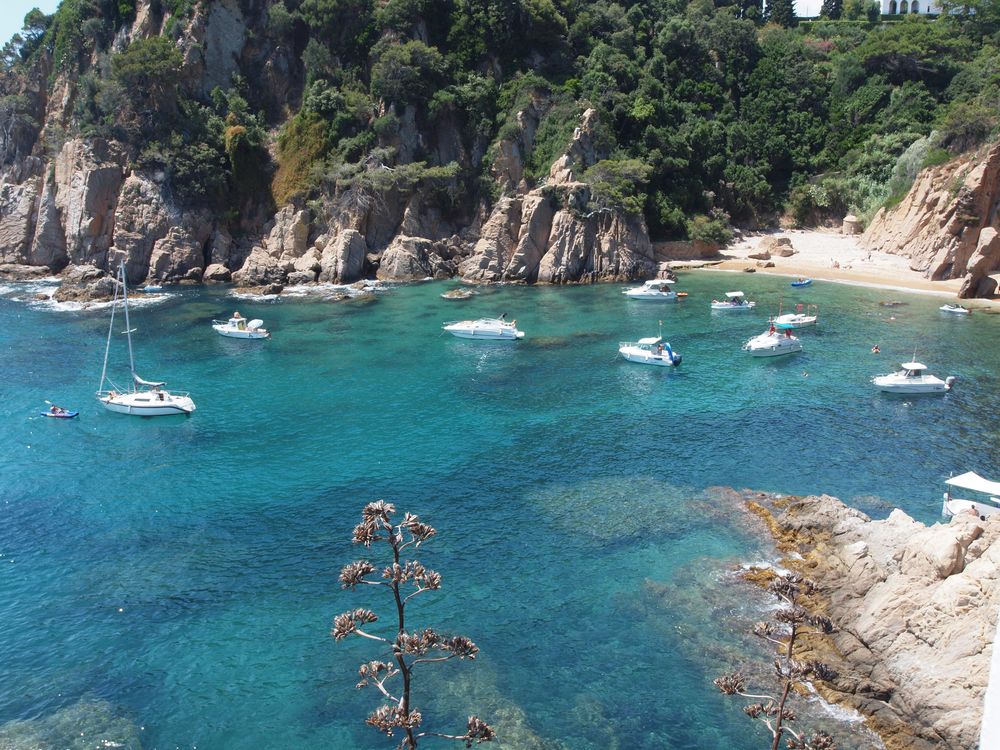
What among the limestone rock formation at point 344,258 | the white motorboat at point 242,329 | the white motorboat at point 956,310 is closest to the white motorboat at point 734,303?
the white motorboat at point 956,310

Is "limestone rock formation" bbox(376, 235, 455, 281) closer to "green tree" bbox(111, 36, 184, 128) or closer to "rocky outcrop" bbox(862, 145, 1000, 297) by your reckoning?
"green tree" bbox(111, 36, 184, 128)

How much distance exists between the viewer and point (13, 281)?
265 feet

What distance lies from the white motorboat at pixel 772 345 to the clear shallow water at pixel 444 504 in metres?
1.03

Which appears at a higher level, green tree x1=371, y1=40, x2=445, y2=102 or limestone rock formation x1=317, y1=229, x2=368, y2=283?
green tree x1=371, y1=40, x2=445, y2=102

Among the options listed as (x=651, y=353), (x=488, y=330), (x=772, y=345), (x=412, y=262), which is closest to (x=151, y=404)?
(x=488, y=330)

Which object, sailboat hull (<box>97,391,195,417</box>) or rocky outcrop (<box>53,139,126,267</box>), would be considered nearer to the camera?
sailboat hull (<box>97,391,195,417</box>)

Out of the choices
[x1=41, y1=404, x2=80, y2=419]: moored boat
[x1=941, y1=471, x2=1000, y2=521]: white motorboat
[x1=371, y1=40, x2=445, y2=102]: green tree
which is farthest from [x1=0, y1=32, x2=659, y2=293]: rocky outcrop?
[x1=941, y1=471, x2=1000, y2=521]: white motorboat

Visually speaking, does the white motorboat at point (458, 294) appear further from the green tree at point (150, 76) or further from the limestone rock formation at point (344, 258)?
the green tree at point (150, 76)

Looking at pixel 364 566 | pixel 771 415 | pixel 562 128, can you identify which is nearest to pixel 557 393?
pixel 771 415

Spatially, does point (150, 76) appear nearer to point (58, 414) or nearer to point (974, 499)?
point (58, 414)

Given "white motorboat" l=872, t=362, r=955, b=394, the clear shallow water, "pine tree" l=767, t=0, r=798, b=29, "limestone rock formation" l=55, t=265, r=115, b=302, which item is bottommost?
the clear shallow water

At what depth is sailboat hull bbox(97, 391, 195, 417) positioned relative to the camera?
42.5 m

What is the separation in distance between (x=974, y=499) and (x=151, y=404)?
4040cm

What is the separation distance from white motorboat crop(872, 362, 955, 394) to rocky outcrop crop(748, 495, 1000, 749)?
18.6 meters
